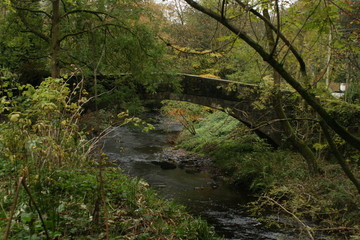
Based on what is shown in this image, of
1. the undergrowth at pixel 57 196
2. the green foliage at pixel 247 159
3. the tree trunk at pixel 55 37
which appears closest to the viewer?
the undergrowth at pixel 57 196

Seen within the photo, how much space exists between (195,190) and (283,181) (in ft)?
8.04

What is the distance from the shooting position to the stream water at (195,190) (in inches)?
261

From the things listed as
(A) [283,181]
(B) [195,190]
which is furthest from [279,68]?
(B) [195,190]

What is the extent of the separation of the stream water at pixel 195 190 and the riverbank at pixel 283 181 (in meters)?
0.41

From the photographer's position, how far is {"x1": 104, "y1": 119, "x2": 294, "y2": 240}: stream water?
6637 mm

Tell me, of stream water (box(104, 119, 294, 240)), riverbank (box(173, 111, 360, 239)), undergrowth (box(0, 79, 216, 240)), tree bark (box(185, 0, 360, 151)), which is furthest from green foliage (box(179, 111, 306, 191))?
tree bark (box(185, 0, 360, 151))

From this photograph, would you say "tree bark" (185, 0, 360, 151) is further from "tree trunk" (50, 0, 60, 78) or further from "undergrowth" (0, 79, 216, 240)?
"tree trunk" (50, 0, 60, 78)

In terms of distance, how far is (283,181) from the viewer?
28.1ft

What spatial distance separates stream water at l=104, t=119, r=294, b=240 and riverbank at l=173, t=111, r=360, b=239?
0.41 m

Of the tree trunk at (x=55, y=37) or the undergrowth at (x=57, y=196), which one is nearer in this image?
the undergrowth at (x=57, y=196)

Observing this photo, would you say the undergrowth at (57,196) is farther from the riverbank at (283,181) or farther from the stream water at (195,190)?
the riverbank at (283,181)

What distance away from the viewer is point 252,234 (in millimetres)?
6355

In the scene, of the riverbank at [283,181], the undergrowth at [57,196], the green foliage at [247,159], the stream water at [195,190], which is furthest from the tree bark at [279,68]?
the green foliage at [247,159]

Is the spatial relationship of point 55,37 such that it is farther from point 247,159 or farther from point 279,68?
point 247,159
